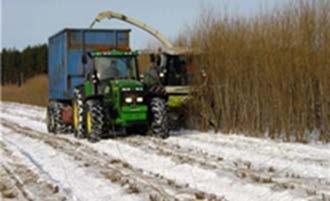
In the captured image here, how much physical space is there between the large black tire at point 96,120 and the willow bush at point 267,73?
9.93ft


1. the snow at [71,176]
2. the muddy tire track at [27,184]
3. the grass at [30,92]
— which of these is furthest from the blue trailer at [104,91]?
the grass at [30,92]

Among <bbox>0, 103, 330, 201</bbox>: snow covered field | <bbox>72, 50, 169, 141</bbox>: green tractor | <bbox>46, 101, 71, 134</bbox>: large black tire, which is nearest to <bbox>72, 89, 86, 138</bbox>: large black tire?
<bbox>72, 50, 169, 141</bbox>: green tractor

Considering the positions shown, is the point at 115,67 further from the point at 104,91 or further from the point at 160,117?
the point at 160,117

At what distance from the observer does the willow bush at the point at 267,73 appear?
1412cm

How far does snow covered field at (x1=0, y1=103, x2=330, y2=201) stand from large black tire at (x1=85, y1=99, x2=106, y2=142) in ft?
1.09

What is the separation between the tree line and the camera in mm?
54534

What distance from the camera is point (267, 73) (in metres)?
15.3

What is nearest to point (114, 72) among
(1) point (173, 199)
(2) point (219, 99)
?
(2) point (219, 99)

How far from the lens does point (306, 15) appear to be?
14250 millimetres

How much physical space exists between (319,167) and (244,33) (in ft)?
22.1

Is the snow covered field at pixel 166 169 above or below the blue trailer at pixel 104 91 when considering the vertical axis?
below

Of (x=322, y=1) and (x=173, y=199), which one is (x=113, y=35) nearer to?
(x=322, y=1)

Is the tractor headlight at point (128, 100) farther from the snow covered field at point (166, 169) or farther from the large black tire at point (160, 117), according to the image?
the snow covered field at point (166, 169)

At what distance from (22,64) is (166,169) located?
159 feet
